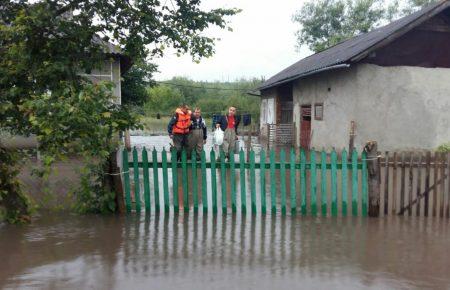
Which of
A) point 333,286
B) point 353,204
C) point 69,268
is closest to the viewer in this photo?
point 333,286

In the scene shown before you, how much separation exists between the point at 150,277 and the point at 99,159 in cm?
276

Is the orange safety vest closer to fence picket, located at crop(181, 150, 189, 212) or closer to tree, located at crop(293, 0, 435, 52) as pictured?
fence picket, located at crop(181, 150, 189, 212)

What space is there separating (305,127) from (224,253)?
16.5 metres

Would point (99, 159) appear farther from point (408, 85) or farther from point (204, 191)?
point (408, 85)

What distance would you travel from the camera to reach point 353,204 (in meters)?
7.14

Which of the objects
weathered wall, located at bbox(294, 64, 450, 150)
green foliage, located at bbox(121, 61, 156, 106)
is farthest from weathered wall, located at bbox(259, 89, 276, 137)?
weathered wall, located at bbox(294, 64, 450, 150)

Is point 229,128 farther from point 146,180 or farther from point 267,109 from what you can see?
point 267,109

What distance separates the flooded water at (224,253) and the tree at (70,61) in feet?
3.42

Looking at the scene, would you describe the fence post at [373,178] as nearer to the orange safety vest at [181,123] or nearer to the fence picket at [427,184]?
the fence picket at [427,184]

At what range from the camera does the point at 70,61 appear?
22.3ft

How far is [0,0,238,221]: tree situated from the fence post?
294cm

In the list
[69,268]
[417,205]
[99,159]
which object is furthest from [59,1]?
[417,205]

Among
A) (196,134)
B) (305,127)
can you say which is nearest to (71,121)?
(196,134)

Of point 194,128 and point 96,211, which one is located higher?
point 194,128
